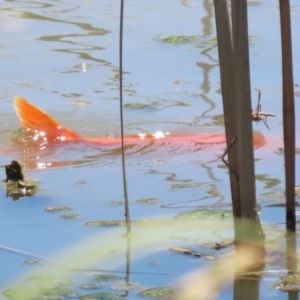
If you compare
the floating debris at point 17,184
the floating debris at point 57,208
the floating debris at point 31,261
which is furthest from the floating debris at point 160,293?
the floating debris at point 17,184

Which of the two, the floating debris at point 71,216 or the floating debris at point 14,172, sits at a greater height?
the floating debris at point 14,172

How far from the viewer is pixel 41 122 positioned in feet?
10.9

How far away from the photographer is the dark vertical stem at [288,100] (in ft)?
7.27

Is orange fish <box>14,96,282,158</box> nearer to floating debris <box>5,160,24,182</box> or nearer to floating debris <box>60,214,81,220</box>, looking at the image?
floating debris <box>5,160,24,182</box>

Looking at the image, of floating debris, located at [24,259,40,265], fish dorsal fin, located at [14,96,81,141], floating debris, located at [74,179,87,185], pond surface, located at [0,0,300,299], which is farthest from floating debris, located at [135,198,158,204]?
fish dorsal fin, located at [14,96,81,141]

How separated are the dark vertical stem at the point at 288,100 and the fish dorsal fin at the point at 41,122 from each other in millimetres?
1227

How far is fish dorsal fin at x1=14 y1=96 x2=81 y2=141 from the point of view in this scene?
331 cm

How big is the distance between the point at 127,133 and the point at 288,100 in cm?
120

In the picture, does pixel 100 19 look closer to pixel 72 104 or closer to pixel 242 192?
pixel 72 104

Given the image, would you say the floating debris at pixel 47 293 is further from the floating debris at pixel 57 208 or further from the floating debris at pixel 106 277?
the floating debris at pixel 57 208

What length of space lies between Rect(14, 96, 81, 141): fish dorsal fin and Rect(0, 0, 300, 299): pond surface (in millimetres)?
73

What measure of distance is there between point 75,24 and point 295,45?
4.16ft

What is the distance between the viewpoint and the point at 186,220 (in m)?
2.42

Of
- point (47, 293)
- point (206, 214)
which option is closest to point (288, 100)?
point (206, 214)
